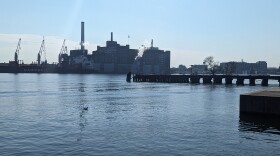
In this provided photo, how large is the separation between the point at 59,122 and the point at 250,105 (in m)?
24.6

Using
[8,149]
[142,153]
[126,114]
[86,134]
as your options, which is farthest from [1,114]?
[142,153]

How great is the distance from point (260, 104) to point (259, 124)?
638cm

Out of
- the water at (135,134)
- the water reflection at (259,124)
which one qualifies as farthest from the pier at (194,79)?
the water at (135,134)

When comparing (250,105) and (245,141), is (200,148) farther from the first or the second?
(250,105)

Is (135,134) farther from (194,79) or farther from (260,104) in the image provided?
(194,79)

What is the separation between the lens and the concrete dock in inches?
1828

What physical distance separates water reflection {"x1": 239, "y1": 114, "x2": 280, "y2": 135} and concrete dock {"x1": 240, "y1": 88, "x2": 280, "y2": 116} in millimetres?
982

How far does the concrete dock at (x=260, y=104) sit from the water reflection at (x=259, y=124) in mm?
982

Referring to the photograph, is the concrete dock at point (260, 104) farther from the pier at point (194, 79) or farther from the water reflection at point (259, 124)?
the pier at point (194, 79)

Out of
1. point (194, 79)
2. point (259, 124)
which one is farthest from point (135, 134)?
point (194, 79)

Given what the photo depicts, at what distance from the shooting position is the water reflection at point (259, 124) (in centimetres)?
3847

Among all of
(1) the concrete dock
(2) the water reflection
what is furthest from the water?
(1) the concrete dock

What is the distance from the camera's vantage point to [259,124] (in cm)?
4209

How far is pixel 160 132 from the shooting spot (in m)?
36.6
